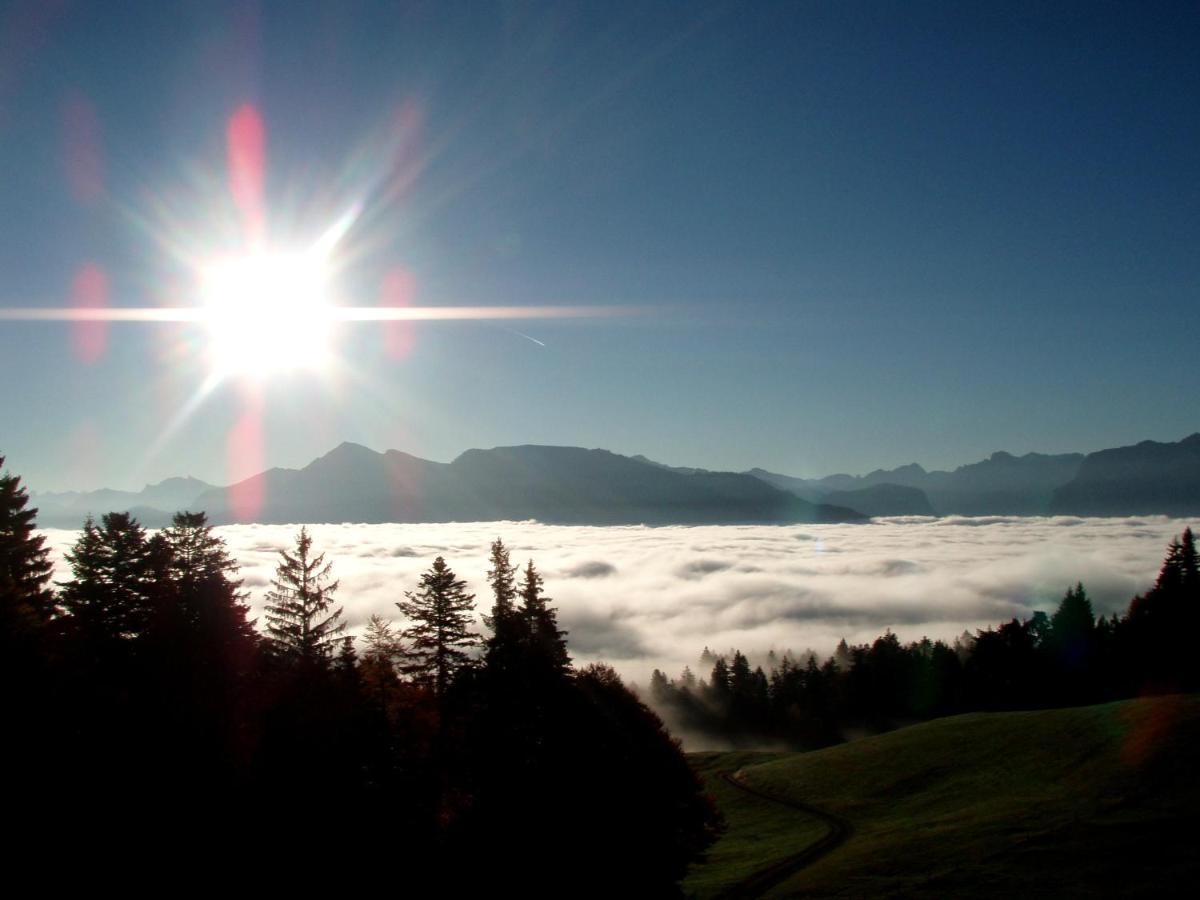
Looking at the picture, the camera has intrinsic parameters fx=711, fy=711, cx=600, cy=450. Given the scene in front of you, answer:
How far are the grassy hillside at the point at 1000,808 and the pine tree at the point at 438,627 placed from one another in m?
16.4

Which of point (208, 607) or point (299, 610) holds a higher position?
point (208, 607)

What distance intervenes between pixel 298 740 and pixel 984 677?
316 feet

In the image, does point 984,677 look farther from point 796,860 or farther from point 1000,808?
point 796,860

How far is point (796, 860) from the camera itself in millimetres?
38562

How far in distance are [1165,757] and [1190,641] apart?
47.9 meters

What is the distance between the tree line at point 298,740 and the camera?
69.6 feet

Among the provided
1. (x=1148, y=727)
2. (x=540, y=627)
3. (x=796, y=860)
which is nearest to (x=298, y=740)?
(x=540, y=627)

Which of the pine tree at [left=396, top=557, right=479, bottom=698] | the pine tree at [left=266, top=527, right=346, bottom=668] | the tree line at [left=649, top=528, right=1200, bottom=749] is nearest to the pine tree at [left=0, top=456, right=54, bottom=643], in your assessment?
the pine tree at [left=266, top=527, right=346, bottom=668]

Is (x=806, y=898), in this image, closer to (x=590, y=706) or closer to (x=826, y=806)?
(x=590, y=706)

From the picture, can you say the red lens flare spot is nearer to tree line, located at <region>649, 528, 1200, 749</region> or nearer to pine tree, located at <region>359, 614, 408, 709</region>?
tree line, located at <region>649, 528, 1200, 749</region>

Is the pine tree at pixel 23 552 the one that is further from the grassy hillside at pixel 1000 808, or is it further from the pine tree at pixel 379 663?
Answer: the grassy hillside at pixel 1000 808

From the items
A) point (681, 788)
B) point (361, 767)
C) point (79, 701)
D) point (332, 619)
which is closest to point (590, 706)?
point (681, 788)

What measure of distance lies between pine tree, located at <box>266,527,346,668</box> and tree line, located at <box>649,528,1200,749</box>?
86.8m

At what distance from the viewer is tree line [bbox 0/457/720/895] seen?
21203 millimetres
